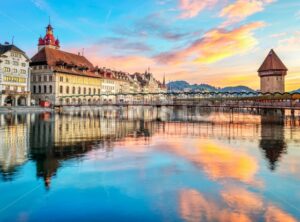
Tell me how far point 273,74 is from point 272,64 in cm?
308

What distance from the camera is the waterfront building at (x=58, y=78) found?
320 feet

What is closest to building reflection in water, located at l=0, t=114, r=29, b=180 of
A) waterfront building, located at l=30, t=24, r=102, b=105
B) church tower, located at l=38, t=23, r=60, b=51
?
waterfront building, located at l=30, t=24, r=102, b=105

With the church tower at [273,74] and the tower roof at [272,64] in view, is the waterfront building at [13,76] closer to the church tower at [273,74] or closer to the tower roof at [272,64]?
the tower roof at [272,64]

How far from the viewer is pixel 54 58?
10281 cm

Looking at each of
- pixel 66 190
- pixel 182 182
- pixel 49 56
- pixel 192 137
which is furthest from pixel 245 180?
pixel 49 56

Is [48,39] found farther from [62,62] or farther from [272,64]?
[272,64]

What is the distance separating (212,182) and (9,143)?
1681cm

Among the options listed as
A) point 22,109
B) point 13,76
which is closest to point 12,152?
point 22,109

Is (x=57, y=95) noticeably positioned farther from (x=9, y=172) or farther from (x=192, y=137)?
(x=9, y=172)

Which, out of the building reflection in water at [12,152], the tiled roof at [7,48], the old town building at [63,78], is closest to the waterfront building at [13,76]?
the tiled roof at [7,48]

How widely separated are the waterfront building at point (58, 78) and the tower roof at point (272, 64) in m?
51.8

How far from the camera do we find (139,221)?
37.4ft

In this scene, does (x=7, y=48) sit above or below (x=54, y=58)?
below

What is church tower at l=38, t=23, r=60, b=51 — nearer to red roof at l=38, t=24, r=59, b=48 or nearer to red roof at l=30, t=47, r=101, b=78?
red roof at l=38, t=24, r=59, b=48
